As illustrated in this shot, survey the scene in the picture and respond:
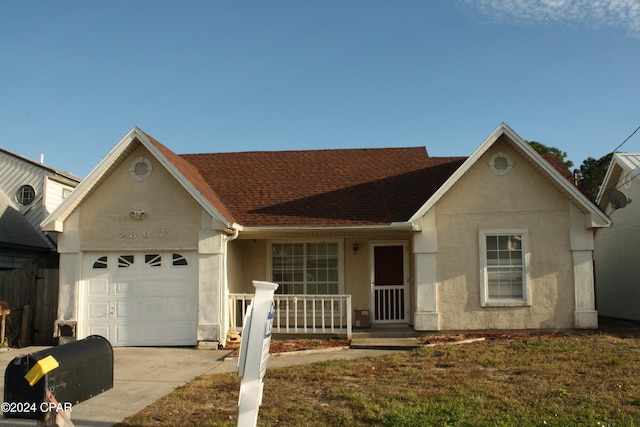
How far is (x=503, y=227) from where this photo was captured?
13398mm

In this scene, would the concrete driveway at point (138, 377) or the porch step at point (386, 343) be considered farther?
the porch step at point (386, 343)

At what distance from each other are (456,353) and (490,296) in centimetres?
283

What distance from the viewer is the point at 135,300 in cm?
1310

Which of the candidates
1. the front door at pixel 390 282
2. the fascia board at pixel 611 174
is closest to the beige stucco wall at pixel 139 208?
the front door at pixel 390 282

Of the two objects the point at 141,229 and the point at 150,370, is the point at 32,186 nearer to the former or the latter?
the point at 141,229

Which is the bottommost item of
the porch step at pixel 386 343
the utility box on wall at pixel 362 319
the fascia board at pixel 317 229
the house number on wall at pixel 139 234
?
Result: the porch step at pixel 386 343

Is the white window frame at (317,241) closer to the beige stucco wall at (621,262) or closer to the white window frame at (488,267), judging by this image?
the white window frame at (488,267)

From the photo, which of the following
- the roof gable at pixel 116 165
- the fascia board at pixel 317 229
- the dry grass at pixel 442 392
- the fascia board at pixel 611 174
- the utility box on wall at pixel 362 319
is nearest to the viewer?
the dry grass at pixel 442 392

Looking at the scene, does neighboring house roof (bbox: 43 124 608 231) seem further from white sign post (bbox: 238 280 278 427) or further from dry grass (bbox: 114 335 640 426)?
white sign post (bbox: 238 280 278 427)

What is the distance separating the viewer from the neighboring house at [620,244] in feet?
53.4

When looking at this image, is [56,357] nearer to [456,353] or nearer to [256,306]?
Result: [256,306]

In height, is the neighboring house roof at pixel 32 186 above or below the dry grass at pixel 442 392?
above

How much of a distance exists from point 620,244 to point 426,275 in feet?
25.3

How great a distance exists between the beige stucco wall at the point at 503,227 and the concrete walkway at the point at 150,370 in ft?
7.52
